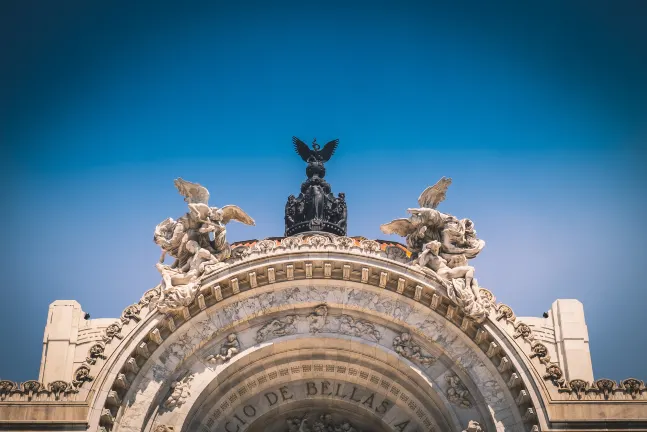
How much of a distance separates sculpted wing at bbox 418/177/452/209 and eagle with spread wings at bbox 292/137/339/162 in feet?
13.4

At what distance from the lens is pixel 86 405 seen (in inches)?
982

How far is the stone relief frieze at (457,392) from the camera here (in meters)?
26.0

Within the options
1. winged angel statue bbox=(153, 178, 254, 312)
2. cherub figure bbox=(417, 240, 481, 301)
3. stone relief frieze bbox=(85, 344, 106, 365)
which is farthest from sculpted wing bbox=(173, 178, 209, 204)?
cherub figure bbox=(417, 240, 481, 301)

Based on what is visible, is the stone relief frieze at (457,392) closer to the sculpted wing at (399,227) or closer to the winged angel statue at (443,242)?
the winged angel statue at (443,242)

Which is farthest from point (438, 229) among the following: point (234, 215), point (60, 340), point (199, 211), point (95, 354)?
point (60, 340)

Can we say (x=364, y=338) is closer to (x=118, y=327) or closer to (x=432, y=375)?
(x=432, y=375)

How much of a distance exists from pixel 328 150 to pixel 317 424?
744cm

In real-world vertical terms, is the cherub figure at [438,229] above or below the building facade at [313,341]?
above

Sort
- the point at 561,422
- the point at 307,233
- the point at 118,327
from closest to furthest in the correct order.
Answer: the point at 561,422
the point at 118,327
the point at 307,233

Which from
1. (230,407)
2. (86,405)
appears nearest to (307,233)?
(230,407)

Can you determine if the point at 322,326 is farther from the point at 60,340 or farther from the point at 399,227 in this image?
the point at 60,340

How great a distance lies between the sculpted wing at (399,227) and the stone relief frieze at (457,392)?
3.65 meters

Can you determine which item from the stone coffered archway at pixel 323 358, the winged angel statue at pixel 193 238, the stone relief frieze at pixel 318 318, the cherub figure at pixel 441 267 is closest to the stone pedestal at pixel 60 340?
the stone coffered archway at pixel 323 358

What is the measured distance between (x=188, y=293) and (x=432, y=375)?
18.4 feet
